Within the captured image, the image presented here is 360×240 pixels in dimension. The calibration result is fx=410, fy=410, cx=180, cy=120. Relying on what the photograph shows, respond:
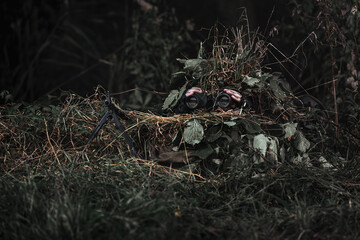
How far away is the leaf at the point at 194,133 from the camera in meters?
2.37

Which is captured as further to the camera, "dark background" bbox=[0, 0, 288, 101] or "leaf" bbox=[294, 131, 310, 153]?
"dark background" bbox=[0, 0, 288, 101]

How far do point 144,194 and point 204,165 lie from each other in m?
0.60

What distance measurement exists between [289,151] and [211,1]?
2.37 m

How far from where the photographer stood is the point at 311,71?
4141 mm

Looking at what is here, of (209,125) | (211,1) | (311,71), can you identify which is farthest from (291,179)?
(211,1)

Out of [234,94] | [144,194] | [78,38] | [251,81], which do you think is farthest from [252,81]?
[78,38]

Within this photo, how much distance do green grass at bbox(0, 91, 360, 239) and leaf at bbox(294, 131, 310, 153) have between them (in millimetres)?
116

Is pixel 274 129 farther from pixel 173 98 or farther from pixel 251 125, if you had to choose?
pixel 173 98

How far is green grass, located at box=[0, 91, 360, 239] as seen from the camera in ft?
5.33

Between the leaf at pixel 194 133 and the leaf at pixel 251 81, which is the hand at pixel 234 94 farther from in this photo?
the leaf at pixel 194 133

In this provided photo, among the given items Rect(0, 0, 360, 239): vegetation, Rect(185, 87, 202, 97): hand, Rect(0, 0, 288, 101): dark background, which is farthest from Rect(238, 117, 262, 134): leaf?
Rect(0, 0, 288, 101): dark background

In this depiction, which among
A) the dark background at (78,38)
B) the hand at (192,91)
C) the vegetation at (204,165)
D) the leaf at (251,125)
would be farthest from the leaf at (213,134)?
the dark background at (78,38)

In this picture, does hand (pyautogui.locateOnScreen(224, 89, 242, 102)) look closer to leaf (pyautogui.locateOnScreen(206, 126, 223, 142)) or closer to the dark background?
leaf (pyautogui.locateOnScreen(206, 126, 223, 142))

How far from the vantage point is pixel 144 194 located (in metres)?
1.95
